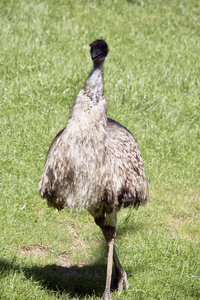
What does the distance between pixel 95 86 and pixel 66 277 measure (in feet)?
7.13

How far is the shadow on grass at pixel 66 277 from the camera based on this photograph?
15.5ft

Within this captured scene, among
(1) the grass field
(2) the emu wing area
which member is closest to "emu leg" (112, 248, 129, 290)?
(1) the grass field

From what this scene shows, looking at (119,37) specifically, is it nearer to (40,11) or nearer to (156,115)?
(40,11)

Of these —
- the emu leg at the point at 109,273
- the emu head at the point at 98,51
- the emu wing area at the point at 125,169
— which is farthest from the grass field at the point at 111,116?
the emu head at the point at 98,51

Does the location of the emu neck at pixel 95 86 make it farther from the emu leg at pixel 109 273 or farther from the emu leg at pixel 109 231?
the emu leg at pixel 109 273

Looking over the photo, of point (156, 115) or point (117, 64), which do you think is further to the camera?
point (117, 64)

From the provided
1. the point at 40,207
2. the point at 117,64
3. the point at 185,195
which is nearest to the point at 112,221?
the point at 40,207

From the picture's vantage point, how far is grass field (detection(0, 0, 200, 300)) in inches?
201

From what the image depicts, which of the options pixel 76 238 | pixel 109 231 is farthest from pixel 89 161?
pixel 76 238

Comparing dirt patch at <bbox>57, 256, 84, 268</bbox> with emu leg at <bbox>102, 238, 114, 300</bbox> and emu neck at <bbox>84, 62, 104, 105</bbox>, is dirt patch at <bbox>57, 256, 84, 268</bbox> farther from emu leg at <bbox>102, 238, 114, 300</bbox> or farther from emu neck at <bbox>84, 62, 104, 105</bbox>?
emu neck at <bbox>84, 62, 104, 105</bbox>

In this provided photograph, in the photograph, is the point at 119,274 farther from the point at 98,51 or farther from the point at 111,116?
the point at 111,116

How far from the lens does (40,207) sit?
19.5 ft

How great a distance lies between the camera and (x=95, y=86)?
3.98m

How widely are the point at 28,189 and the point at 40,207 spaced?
304 millimetres
